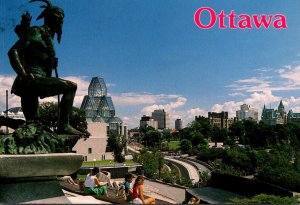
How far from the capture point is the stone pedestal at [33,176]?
678 cm

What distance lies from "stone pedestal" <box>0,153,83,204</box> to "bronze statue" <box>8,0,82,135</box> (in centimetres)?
79

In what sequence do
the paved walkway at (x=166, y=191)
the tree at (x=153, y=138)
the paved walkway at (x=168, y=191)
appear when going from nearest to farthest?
the paved walkway at (x=166, y=191) < the paved walkway at (x=168, y=191) < the tree at (x=153, y=138)

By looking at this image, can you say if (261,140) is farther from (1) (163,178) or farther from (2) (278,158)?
(1) (163,178)

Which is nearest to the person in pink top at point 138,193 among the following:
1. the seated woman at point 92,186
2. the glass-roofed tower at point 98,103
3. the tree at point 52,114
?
the seated woman at point 92,186

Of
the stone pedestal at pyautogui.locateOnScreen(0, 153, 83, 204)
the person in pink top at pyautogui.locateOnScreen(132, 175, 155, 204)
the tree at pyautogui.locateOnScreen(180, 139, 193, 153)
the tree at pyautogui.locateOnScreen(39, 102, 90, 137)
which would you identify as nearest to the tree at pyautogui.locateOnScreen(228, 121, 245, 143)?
the tree at pyautogui.locateOnScreen(180, 139, 193, 153)

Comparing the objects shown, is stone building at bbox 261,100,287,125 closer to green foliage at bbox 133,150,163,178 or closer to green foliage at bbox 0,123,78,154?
green foliage at bbox 133,150,163,178

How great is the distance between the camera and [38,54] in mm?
7754

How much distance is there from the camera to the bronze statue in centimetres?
748

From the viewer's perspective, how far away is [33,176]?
7.00 meters

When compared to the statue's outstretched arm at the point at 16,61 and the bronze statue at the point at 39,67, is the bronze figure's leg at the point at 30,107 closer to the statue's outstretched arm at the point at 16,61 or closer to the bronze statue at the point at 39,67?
the bronze statue at the point at 39,67

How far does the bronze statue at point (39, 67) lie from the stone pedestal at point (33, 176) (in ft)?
2.58

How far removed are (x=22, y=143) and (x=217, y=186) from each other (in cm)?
1865

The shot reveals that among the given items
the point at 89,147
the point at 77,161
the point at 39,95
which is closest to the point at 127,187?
the point at 77,161

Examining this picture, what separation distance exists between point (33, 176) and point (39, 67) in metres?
1.97
